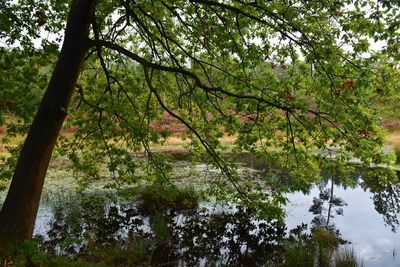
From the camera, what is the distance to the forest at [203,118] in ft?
17.8

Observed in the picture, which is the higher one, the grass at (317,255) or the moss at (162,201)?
the moss at (162,201)

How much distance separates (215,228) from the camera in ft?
33.1

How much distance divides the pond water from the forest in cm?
6

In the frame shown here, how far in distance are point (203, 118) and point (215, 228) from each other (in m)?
3.92

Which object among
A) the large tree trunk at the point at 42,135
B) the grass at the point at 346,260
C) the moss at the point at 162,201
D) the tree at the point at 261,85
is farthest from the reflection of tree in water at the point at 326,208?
the large tree trunk at the point at 42,135

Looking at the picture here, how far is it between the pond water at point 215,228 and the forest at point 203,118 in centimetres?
6

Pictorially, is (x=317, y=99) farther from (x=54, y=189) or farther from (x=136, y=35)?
(x=54, y=189)

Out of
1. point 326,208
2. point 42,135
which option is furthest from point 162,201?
point 42,135

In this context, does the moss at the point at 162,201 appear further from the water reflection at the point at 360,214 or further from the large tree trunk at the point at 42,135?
the large tree trunk at the point at 42,135

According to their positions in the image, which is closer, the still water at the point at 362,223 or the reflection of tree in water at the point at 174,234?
the reflection of tree in water at the point at 174,234

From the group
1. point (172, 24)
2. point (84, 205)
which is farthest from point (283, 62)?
point (84, 205)

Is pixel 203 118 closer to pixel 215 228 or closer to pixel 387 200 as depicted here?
pixel 215 228

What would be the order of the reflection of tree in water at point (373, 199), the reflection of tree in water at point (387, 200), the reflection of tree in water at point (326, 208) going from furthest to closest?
1. the reflection of tree in water at point (387, 200)
2. the reflection of tree in water at point (373, 199)
3. the reflection of tree in water at point (326, 208)

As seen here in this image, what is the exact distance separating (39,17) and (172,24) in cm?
269
